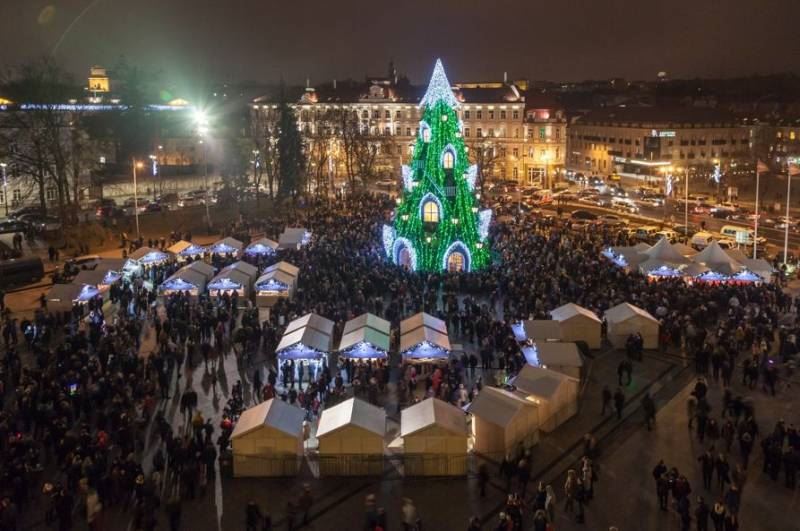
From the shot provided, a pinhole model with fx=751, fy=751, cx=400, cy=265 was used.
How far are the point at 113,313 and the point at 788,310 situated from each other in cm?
2478

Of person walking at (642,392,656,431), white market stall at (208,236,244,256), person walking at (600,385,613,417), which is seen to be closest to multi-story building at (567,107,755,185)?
white market stall at (208,236,244,256)

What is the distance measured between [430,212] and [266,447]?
18958 millimetres

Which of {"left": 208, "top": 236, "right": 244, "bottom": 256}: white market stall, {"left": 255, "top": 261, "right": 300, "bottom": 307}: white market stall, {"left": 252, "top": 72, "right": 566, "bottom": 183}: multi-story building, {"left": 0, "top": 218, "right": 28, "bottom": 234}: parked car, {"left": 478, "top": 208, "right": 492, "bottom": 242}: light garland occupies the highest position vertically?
{"left": 252, "top": 72, "right": 566, "bottom": 183}: multi-story building

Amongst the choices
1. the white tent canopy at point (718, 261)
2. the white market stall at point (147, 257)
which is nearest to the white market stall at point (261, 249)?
the white market stall at point (147, 257)

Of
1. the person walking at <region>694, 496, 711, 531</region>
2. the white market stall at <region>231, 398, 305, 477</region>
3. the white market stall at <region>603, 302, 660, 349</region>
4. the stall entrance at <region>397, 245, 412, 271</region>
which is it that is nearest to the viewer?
the person walking at <region>694, 496, 711, 531</region>

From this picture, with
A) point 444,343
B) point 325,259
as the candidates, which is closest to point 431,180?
point 325,259

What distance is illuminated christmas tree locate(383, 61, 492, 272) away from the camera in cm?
3253

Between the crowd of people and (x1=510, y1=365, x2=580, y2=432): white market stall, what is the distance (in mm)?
1465

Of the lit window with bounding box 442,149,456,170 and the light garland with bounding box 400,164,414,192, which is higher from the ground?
the lit window with bounding box 442,149,456,170

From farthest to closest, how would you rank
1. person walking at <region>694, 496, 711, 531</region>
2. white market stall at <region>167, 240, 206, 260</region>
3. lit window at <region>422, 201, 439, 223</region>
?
white market stall at <region>167, 240, 206, 260</region> → lit window at <region>422, 201, 439, 223</region> → person walking at <region>694, 496, 711, 531</region>

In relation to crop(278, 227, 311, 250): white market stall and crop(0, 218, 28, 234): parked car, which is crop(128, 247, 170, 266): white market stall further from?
crop(0, 218, 28, 234): parked car

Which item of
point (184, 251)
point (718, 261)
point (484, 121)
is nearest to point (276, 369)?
point (184, 251)

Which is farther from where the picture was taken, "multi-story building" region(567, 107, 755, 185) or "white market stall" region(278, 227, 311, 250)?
"multi-story building" region(567, 107, 755, 185)

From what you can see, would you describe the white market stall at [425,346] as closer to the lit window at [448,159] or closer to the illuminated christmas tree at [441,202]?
the illuminated christmas tree at [441,202]
